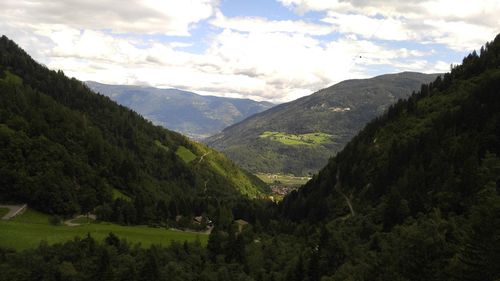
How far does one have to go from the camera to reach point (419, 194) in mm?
108500

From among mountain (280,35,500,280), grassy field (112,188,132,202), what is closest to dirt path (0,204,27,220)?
grassy field (112,188,132,202)

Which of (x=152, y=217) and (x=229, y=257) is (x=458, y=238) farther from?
(x=152, y=217)

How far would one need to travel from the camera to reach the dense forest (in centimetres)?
6912

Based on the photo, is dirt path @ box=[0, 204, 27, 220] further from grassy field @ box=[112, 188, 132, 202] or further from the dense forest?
grassy field @ box=[112, 188, 132, 202]

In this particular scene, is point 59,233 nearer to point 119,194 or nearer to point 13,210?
point 13,210

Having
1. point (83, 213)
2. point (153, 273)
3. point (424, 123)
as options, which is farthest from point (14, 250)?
point (424, 123)

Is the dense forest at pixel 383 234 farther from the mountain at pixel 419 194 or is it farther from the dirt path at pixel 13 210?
the dirt path at pixel 13 210

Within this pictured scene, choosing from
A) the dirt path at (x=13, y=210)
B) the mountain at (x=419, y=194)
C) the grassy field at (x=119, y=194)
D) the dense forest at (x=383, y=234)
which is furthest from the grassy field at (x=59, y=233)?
the mountain at (x=419, y=194)

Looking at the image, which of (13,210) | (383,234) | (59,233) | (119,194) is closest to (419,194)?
(383,234)

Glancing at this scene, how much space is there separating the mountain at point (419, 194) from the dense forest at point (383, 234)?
30 cm

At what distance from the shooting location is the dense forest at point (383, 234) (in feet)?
227

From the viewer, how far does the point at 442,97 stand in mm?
178250

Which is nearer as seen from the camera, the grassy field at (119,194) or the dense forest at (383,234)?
the dense forest at (383,234)

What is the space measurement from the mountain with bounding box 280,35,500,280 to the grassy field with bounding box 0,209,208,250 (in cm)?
4413
